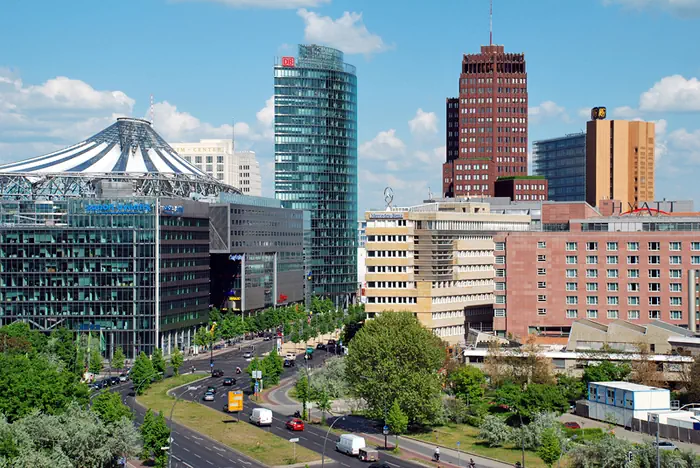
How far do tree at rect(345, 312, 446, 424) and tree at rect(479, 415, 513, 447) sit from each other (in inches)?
296

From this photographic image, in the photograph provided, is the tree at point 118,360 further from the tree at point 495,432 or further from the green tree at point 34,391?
the tree at point 495,432

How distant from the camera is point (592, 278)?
568ft

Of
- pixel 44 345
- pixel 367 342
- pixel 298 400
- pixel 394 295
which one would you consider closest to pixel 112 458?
pixel 367 342

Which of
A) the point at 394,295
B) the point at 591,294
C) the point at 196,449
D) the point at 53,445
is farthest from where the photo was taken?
the point at 394,295

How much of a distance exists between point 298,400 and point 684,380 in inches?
2215

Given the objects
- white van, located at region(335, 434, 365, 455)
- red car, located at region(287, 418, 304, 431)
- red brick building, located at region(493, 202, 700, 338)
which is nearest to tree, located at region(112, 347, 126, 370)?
red car, located at region(287, 418, 304, 431)

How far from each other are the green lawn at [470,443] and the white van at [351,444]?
12014 mm

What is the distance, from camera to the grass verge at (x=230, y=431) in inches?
4528

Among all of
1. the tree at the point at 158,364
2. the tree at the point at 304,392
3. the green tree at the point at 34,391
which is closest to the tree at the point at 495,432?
the tree at the point at 304,392

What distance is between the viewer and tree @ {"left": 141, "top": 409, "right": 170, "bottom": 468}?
348 feet

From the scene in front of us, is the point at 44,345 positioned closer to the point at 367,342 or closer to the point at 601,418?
the point at 367,342

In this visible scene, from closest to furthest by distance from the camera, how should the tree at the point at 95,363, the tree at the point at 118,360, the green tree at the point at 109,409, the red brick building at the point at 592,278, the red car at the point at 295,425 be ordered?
the green tree at the point at 109,409
the red car at the point at 295,425
the red brick building at the point at 592,278
the tree at the point at 95,363
the tree at the point at 118,360

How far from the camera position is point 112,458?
4264 inches

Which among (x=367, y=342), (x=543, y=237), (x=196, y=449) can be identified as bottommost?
(x=196, y=449)
